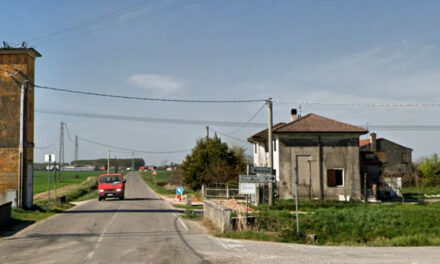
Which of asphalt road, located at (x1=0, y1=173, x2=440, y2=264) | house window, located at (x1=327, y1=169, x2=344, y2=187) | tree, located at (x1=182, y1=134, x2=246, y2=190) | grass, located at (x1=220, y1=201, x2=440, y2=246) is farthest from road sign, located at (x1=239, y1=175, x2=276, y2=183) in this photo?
tree, located at (x1=182, y1=134, x2=246, y2=190)

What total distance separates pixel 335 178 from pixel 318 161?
6.14ft

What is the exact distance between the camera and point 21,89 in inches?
918

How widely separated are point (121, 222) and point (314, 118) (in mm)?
22191

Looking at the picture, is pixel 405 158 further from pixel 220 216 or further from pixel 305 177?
pixel 220 216

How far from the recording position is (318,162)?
114ft

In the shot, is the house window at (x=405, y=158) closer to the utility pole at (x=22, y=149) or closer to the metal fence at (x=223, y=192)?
the metal fence at (x=223, y=192)

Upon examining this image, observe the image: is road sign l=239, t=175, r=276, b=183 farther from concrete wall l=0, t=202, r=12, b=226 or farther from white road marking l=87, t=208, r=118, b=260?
concrete wall l=0, t=202, r=12, b=226

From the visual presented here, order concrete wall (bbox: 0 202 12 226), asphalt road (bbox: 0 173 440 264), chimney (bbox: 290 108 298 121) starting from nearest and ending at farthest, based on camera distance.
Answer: asphalt road (bbox: 0 173 440 264), concrete wall (bbox: 0 202 12 226), chimney (bbox: 290 108 298 121)

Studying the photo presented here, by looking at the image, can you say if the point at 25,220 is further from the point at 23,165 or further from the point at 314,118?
the point at 314,118

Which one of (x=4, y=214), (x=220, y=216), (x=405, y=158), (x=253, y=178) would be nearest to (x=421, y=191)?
(x=405, y=158)

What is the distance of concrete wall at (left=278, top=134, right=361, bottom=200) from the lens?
113 feet

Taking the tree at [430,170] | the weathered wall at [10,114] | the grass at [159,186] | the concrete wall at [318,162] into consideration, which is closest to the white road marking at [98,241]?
the weathered wall at [10,114]

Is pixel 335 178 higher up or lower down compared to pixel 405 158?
lower down

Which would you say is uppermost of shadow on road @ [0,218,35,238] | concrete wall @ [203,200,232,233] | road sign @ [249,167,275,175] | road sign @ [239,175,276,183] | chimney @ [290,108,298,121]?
chimney @ [290,108,298,121]
